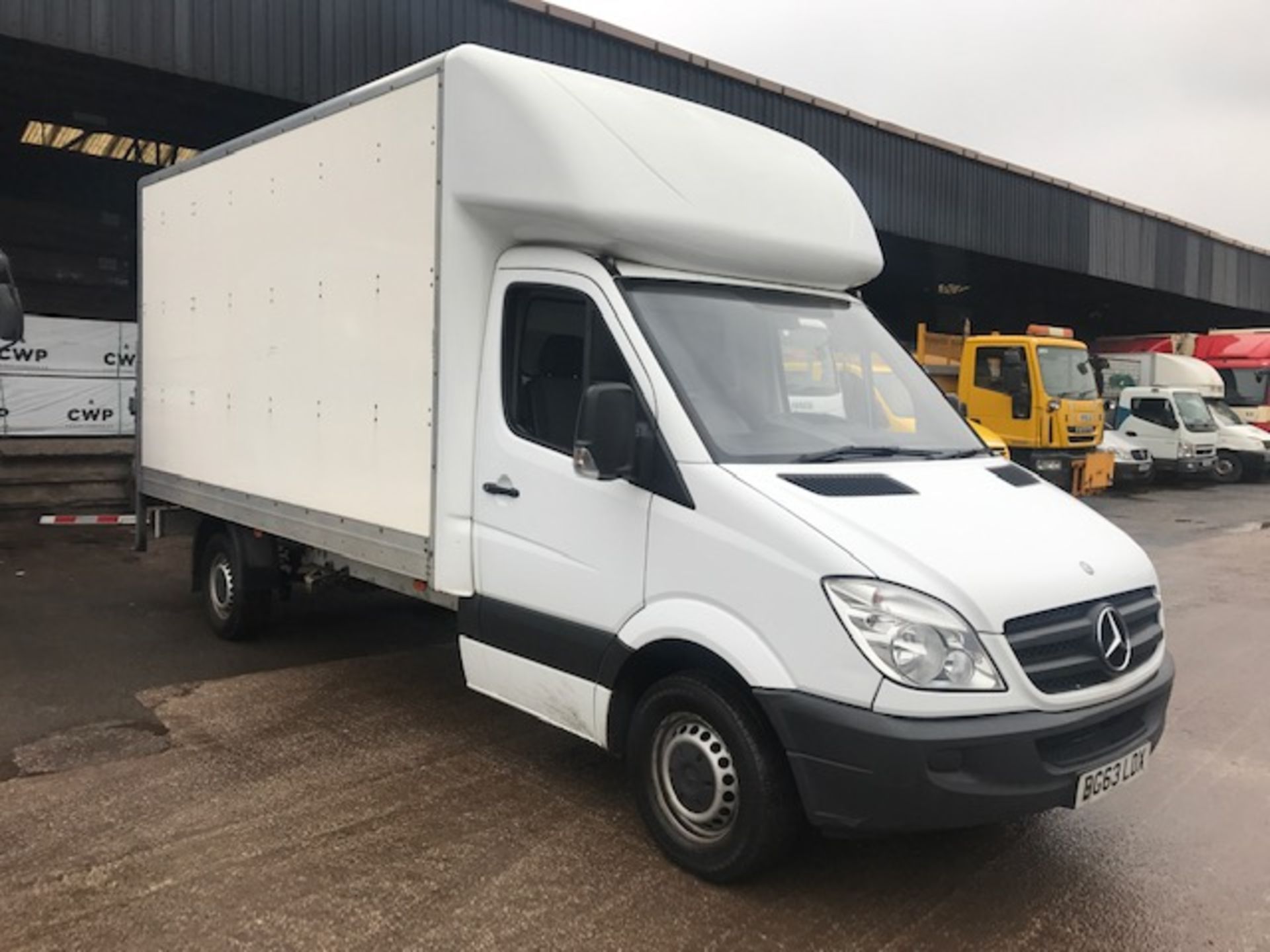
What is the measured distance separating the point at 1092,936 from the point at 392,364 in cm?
364

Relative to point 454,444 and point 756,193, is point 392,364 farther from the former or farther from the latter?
point 756,193

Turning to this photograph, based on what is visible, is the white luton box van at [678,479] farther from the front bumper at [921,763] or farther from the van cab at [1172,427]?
the van cab at [1172,427]

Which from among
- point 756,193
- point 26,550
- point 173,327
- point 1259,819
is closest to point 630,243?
point 756,193

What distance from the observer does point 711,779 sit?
3.72 m

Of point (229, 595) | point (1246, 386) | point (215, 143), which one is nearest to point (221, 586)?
point (229, 595)

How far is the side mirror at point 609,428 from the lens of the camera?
12.3ft

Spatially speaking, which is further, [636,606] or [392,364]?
[392,364]

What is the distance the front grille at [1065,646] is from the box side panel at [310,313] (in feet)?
8.27

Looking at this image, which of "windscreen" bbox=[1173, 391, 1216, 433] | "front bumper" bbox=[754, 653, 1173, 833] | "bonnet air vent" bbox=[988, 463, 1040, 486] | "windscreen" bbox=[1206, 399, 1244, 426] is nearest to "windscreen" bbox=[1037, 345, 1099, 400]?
"windscreen" bbox=[1173, 391, 1216, 433]

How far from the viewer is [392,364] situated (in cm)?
488

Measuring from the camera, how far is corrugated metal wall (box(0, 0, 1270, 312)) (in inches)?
366

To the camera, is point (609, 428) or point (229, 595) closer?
point (609, 428)

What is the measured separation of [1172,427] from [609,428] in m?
21.6

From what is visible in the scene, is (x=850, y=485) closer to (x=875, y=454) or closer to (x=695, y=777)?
(x=875, y=454)
